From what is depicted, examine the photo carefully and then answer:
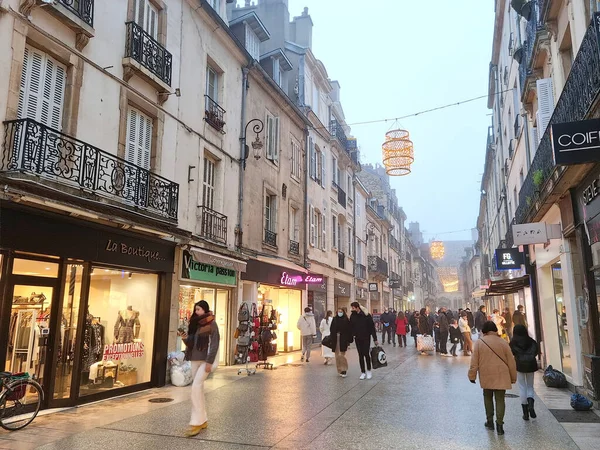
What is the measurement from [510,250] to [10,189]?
13938mm

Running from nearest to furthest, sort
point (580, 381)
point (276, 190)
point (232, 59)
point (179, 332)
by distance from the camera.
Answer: point (580, 381) < point (179, 332) < point (232, 59) < point (276, 190)

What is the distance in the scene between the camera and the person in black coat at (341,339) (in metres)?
11.5

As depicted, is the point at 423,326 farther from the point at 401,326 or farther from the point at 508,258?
the point at 508,258

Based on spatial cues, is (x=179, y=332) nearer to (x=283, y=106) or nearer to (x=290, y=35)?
(x=283, y=106)

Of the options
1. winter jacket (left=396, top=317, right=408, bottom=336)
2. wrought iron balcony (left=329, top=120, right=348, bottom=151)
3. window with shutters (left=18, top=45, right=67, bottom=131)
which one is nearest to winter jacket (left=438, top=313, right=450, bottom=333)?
winter jacket (left=396, top=317, right=408, bottom=336)

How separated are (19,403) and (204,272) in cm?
584

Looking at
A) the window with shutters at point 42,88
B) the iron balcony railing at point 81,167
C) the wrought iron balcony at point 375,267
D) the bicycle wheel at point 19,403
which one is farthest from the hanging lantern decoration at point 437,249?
the bicycle wheel at point 19,403

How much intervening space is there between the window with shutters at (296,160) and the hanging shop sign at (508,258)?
832 cm

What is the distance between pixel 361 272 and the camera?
3003 cm

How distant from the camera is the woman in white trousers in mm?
6281

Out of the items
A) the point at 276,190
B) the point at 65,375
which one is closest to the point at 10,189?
the point at 65,375

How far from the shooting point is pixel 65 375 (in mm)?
8164

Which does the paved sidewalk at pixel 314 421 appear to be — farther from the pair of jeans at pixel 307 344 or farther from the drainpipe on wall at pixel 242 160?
the drainpipe on wall at pixel 242 160

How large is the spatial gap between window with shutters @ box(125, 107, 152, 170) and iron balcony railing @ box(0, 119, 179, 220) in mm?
498
